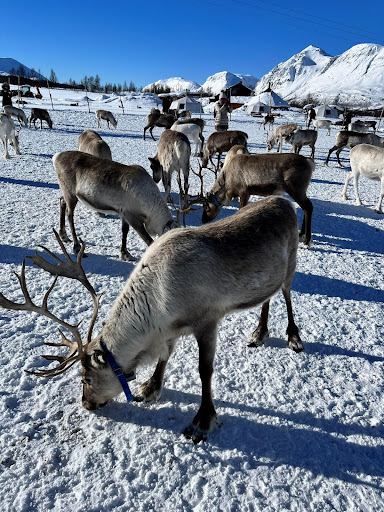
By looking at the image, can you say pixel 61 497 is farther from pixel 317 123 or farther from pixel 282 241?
pixel 317 123

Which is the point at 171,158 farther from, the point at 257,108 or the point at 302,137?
the point at 257,108

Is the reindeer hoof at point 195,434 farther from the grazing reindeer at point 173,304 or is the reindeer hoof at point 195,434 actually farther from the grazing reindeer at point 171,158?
the grazing reindeer at point 171,158

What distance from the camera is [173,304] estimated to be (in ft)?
7.49

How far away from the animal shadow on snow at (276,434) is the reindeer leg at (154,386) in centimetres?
5

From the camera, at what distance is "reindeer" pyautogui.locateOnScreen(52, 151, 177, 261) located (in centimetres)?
487

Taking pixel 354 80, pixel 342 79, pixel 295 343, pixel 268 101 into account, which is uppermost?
pixel 342 79

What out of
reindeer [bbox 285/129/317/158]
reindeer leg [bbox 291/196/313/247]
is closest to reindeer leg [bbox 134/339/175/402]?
reindeer leg [bbox 291/196/313/247]

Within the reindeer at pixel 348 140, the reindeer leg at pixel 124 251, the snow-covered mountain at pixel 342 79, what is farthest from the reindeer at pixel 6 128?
the snow-covered mountain at pixel 342 79

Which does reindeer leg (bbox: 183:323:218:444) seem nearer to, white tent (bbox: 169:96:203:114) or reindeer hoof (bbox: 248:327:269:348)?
reindeer hoof (bbox: 248:327:269:348)

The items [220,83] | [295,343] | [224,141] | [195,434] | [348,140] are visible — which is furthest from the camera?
[220,83]

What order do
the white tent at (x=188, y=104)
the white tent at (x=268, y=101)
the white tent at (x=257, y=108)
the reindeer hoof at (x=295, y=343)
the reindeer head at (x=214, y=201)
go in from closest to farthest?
the reindeer hoof at (x=295, y=343) → the reindeer head at (x=214, y=201) → the white tent at (x=188, y=104) → the white tent at (x=257, y=108) → the white tent at (x=268, y=101)

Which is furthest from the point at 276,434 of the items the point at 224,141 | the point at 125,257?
the point at 224,141

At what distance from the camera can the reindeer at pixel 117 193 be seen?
4.87m

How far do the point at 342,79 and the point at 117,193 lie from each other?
14000cm
